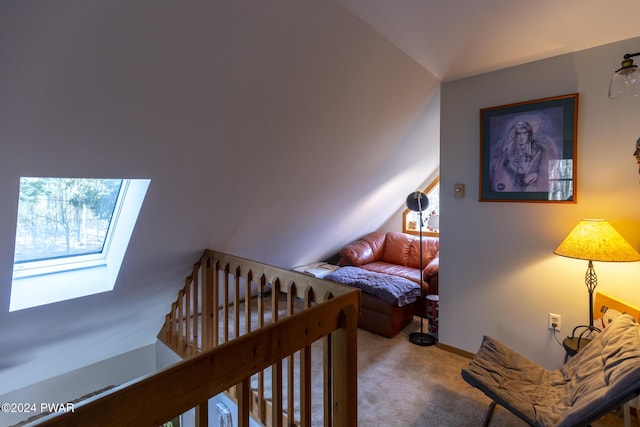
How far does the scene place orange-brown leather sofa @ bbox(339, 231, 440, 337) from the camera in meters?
3.20

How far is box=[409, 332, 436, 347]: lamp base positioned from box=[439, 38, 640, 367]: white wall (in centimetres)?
16

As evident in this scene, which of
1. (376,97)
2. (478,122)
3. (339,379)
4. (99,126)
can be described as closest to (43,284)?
(99,126)

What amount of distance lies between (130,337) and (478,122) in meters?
3.74

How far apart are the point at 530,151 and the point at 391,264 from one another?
2739mm

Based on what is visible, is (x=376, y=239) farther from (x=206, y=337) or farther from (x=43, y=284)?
(x=43, y=284)

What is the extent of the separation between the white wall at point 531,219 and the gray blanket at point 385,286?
457 mm

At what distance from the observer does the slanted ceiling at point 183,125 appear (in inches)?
49.3

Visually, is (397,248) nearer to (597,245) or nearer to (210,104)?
(597,245)

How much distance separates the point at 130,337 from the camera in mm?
3111

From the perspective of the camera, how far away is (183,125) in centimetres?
172

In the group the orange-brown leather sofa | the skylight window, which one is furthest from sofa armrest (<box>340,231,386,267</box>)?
the skylight window

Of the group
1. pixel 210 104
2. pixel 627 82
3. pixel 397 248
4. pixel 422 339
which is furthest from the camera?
pixel 397 248

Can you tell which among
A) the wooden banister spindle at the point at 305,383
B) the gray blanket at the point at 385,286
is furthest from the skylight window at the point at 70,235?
the gray blanket at the point at 385,286

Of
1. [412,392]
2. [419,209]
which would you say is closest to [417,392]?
[412,392]
